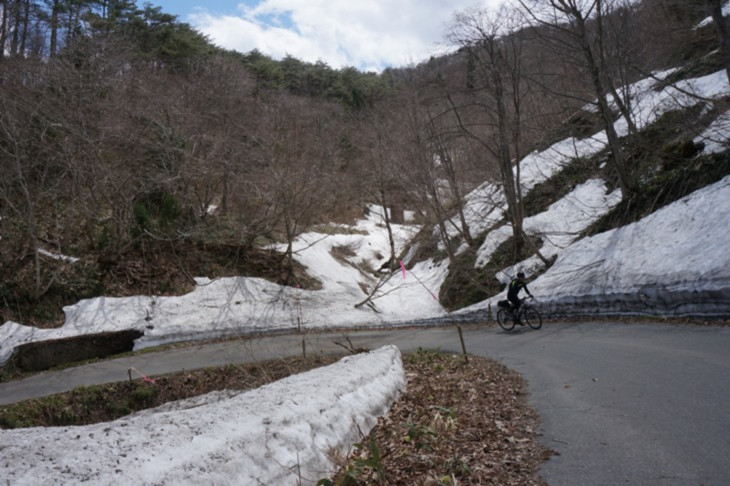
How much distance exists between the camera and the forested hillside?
72.3ft

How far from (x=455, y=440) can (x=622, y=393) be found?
298 centimetres

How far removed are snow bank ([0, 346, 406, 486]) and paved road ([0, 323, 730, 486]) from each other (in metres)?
2.38

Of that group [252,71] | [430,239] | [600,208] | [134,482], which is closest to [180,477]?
[134,482]

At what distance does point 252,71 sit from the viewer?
55812 millimetres

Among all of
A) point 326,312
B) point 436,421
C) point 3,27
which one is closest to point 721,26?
point 436,421

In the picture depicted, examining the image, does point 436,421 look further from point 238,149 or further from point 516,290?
point 238,149

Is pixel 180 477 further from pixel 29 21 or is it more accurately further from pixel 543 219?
pixel 29 21

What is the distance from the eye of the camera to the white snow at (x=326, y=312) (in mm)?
4254

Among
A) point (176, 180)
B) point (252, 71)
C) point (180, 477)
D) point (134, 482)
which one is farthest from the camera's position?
point (252, 71)

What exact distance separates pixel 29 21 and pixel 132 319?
23586 mm

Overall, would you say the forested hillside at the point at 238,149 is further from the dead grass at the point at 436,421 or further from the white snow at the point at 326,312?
the dead grass at the point at 436,421

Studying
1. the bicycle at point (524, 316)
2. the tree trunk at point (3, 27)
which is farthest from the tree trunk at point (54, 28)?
the bicycle at point (524, 316)

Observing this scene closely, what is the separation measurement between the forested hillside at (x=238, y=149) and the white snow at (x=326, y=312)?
4.48 ft

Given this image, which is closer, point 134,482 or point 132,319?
point 134,482
